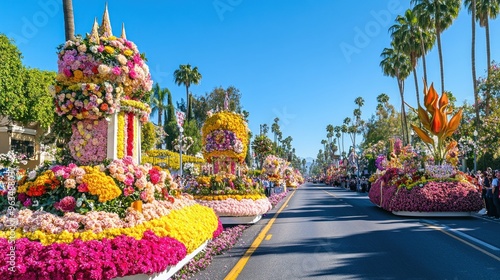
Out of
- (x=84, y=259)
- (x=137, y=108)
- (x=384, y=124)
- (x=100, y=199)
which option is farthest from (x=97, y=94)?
(x=384, y=124)

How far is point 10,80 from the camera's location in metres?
36.6

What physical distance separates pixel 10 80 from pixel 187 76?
1395 inches

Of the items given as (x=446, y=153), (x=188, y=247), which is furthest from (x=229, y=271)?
(x=446, y=153)

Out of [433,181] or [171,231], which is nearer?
[171,231]

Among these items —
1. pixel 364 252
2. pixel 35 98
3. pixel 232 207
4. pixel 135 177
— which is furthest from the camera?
pixel 35 98

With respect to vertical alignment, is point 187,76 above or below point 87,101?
above

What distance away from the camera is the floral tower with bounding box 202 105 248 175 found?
739 inches

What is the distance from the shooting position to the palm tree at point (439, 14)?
40781 millimetres

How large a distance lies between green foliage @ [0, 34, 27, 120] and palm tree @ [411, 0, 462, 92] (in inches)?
1377

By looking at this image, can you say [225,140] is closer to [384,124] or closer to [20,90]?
[20,90]

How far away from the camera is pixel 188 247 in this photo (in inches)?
307

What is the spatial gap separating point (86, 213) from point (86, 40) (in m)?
3.61

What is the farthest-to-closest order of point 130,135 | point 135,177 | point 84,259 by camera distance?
1. point 130,135
2. point 135,177
3. point 84,259

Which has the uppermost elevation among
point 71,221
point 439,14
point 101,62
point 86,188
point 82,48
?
point 439,14
